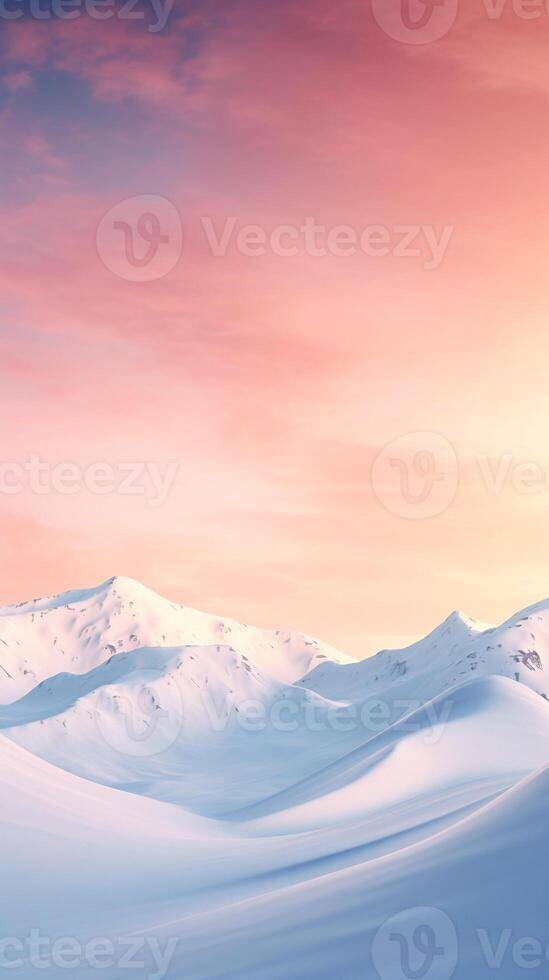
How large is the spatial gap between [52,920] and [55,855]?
6.66 metres

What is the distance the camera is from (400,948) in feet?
75.3

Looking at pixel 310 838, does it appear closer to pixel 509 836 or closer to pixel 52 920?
pixel 52 920

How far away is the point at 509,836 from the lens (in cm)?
2622

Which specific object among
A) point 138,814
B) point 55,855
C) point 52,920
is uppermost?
point 138,814

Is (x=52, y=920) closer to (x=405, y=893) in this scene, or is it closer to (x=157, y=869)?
(x=157, y=869)

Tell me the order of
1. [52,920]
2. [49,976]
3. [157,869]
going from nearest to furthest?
[49,976], [52,920], [157,869]

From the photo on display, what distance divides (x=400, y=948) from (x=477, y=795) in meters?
43.8

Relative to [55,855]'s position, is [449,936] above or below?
below

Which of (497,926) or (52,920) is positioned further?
(52,920)

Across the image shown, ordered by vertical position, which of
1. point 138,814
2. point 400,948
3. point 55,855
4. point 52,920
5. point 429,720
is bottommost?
point 400,948

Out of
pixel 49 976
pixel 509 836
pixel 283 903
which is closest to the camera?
pixel 509 836

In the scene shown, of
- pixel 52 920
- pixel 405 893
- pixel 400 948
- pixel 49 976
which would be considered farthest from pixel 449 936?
pixel 52 920

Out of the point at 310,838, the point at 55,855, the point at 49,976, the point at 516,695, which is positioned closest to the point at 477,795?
the point at 310,838

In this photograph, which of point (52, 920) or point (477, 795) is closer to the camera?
point (52, 920)
